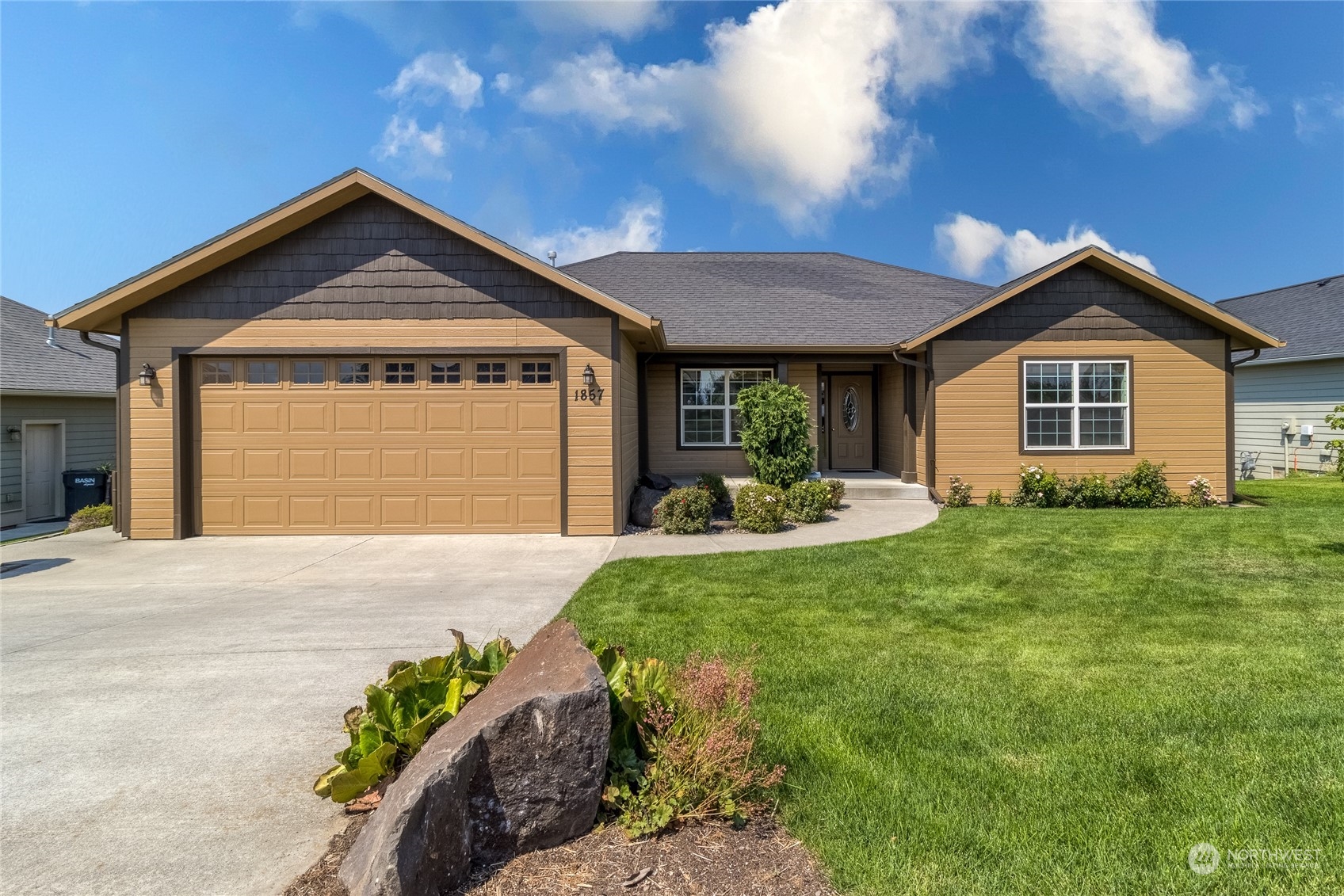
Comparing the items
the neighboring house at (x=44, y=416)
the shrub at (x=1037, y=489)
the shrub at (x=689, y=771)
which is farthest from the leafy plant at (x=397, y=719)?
the neighboring house at (x=44, y=416)

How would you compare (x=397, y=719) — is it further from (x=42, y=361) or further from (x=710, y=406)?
(x=42, y=361)

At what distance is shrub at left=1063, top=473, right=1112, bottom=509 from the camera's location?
12.6 meters

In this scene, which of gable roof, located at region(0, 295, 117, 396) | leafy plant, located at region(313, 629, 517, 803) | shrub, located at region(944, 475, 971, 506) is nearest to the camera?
leafy plant, located at region(313, 629, 517, 803)

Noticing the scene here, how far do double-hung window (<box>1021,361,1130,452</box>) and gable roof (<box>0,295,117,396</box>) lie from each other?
55.2 ft

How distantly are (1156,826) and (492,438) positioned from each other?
9159mm

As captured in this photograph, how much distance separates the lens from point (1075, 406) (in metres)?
13.0

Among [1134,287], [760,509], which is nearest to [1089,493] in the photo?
[1134,287]

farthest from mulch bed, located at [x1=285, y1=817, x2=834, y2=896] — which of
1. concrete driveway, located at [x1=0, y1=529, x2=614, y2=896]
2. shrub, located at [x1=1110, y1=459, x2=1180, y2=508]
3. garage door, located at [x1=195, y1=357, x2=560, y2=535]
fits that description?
shrub, located at [x1=1110, y1=459, x2=1180, y2=508]

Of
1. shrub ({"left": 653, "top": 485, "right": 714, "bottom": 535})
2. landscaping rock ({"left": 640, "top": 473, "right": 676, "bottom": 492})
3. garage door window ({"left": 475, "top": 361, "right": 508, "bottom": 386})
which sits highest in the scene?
garage door window ({"left": 475, "top": 361, "right": 508, "bottom": 386})

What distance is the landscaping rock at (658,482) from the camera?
475 inches

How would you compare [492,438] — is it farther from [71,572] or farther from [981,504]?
[981,504]

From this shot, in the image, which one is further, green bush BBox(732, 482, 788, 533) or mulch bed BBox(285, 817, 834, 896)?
green bush BBox(732, 482, 788, 533)

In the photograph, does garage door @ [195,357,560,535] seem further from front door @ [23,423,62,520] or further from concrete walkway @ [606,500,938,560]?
front door @ [23,423,62,520]

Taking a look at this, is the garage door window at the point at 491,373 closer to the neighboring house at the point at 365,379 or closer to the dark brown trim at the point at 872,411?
the neighboring house at the point at 365,379
